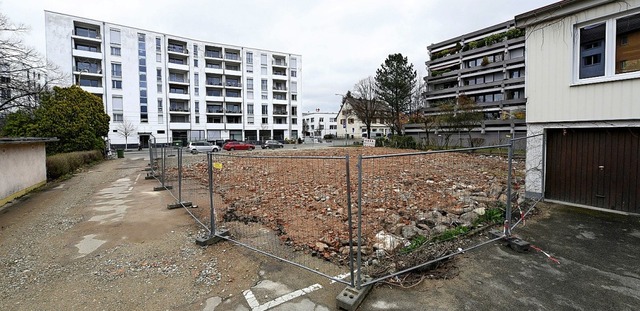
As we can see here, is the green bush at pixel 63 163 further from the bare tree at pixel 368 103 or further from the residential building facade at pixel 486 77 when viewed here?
the bare tree at pixel 368 103

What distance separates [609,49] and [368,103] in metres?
44.5

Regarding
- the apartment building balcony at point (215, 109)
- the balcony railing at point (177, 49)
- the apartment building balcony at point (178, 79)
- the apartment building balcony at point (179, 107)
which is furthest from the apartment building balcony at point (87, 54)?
the apartment building balcony at point (215, 109)

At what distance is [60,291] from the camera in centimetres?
350

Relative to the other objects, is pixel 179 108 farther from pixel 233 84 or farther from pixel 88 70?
pixel 88 70

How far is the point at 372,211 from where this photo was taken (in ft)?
19.4

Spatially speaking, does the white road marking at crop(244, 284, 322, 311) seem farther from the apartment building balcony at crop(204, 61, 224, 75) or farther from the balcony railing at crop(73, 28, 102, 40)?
the apartment building balcony at crop(204, 61, 224, 75)

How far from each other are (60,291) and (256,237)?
2.57 metres

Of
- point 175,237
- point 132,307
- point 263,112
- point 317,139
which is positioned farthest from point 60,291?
point 317,139

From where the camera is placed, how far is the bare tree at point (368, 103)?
4831 centimetres

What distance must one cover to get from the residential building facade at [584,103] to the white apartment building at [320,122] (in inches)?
3644

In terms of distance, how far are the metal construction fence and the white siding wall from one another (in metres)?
1.49

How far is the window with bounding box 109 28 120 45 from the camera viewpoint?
45469 mm

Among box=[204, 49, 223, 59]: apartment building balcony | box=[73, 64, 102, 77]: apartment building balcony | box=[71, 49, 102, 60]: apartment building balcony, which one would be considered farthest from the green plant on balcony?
Answer: box=[71, 49, 102, 60]: apartment building balcony

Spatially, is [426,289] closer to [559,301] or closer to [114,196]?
[559,301]
